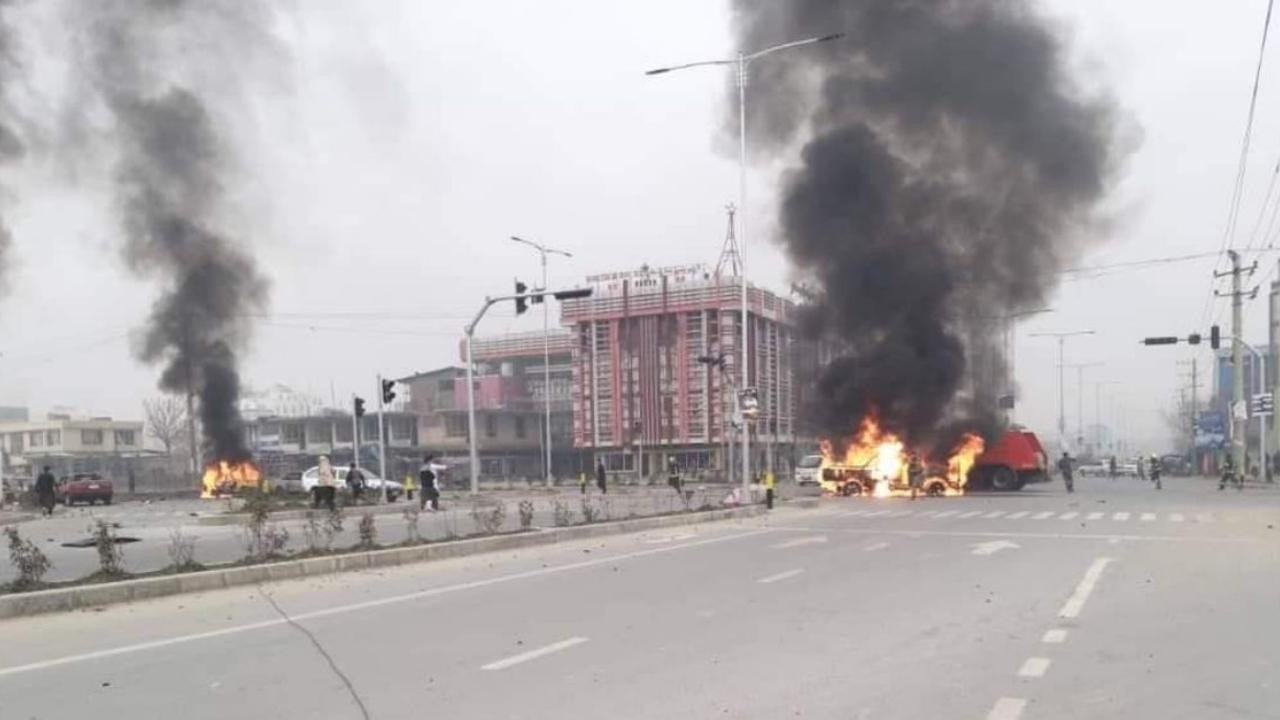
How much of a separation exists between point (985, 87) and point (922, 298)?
694 cm

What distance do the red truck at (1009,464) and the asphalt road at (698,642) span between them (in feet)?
74.8

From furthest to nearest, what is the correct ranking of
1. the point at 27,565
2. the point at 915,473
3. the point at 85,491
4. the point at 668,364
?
the point at 668,364
the point at 85,491
the point at 915,473
the point at 27,565

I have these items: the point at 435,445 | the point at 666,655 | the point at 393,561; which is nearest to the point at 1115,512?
the point at 393,561

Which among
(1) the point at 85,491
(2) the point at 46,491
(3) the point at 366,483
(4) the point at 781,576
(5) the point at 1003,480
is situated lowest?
(5) the point at 1003,480

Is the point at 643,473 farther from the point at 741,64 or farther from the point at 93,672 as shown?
the point at 93,672

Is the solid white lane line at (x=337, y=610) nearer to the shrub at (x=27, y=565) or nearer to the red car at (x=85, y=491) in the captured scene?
the shrub at (x=27, y=565)

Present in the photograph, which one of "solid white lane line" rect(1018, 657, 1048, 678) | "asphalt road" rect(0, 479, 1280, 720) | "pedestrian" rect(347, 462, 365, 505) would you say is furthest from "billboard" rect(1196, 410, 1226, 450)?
"solid white lane line" rect(1018, 657, 1048, 678)

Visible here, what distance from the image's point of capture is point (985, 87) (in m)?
32.1

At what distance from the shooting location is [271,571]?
11727mm

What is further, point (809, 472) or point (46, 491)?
point (809, 472)

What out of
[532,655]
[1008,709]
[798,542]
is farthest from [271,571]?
[1008,709]

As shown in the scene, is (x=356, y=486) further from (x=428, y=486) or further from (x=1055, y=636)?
(x=1055, y=636)

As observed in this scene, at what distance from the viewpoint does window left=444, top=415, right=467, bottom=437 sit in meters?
79.8

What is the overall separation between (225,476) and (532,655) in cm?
3555
